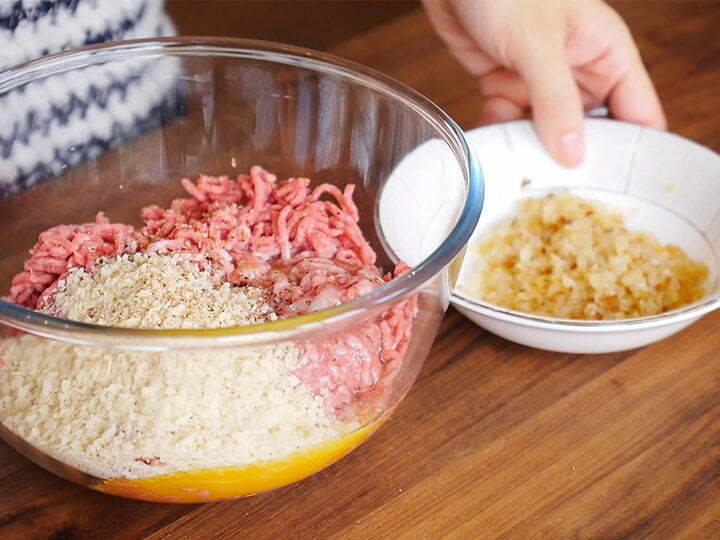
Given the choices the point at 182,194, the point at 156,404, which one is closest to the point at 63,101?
the point at 182,194

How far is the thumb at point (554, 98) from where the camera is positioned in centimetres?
116

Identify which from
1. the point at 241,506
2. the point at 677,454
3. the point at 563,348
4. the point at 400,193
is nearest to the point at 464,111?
the point at 400,193

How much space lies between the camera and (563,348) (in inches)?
37.0

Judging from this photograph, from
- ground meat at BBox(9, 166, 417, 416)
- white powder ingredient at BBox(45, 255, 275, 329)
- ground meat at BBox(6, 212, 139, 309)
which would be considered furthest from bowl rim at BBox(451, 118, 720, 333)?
ground meat at BBox(6, 212, 139, 309)

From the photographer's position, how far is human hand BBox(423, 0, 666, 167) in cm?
117

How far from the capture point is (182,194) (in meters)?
1.01

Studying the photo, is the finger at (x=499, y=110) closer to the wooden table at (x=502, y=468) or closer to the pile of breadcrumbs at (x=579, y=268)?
the pile of breadcrumbs at (x=579, y=268)

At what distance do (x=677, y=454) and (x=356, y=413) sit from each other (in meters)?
0.34

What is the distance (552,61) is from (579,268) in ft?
0.97

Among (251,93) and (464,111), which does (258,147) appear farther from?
(464,111)

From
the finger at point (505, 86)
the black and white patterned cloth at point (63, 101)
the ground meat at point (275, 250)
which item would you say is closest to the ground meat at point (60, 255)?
the ground meat at point (275, 250)

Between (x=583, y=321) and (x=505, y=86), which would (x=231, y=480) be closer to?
(x=583, y=321)

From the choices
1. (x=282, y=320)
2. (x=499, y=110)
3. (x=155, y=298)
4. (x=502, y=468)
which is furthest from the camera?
(x=499, y=110)

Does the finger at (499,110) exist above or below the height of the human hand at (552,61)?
below
